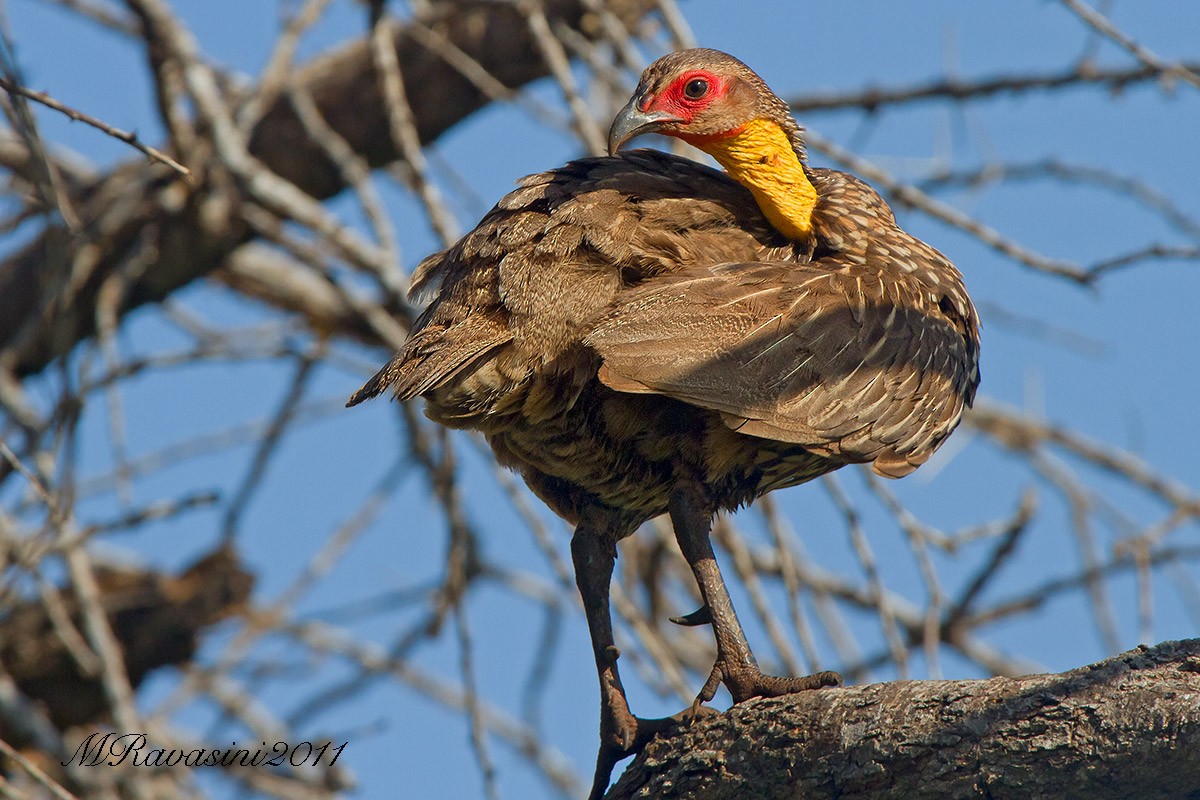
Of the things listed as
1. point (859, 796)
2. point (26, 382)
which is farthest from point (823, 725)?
point (26, 382)

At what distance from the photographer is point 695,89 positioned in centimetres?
400

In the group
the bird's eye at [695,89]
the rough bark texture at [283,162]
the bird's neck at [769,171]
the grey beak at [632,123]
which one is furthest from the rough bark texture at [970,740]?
the rough bark texture at [283,162]

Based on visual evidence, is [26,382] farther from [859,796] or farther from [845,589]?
[859,796]

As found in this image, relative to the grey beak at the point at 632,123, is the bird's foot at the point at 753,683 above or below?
below

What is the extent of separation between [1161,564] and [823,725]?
2447 mm

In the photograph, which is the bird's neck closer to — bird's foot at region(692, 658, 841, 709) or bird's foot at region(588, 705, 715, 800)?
bird's foot at region(692, 658, 841, 709)

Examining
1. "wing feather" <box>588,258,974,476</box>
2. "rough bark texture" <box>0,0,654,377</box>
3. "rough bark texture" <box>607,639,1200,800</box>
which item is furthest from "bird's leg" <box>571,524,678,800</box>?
"rough bark texture" <box>0,0,654,377</box>

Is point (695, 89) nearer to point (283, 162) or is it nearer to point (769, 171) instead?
point (769, 171)

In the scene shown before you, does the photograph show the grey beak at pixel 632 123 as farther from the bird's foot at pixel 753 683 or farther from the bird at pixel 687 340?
the bird's foot at pixel 753 683

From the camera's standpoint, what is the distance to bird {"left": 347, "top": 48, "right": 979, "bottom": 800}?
3.46 meters

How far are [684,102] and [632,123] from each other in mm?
189

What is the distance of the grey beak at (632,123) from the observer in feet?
12.8
